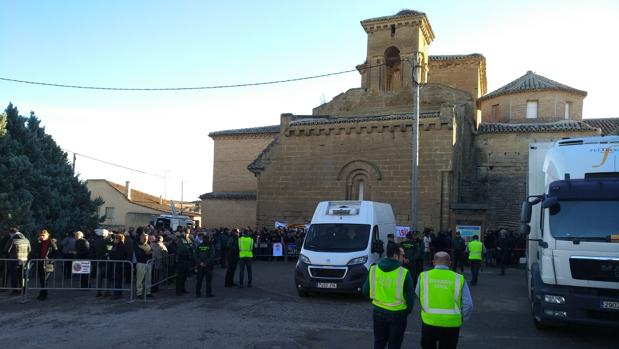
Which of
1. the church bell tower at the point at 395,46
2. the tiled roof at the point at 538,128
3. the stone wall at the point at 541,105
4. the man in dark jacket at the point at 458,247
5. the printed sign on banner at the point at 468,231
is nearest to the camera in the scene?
the man in dark jacket at the point at 458,247

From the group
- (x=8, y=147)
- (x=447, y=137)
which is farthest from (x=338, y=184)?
(x=8, y=147)

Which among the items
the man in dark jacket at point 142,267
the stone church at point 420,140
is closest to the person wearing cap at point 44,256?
the man in dark jacket at point 142,267

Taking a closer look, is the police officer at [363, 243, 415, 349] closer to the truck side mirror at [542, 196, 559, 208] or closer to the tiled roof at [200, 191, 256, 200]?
the truck side mirror at [542, 196, 559, 208]

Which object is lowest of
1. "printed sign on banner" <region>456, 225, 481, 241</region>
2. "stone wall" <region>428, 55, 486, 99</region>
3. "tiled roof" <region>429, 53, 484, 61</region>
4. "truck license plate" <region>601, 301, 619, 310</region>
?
"truck license plate" <region>601, 301, 619, 310</region>

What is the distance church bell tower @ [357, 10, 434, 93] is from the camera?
3241 centimetres

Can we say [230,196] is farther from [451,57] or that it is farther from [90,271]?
[90,271]

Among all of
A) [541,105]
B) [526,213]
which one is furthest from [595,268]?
[541,105]

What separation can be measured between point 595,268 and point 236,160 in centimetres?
3740

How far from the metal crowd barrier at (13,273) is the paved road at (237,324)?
29 cm

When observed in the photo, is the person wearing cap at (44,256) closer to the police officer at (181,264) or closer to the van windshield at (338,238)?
the police officer at (181,264)

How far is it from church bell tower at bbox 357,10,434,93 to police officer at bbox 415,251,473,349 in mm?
26829

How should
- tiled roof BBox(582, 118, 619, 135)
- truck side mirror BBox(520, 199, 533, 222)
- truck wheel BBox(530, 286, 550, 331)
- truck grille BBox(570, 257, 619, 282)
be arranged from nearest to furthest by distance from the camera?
truck grille BBox(570, 257, 619, 282), truck wheel BBox(530, 286, 550, 331), truck side mirror BBox(520, 199, 533, 222), tiled roof BBox(582, 118, 619, 135)

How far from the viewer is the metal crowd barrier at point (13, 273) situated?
12.3 m

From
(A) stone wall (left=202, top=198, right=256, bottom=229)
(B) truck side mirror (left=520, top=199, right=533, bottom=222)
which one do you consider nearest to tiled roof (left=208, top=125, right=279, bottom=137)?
(A) stone wall (left=202, top=198, right=256, bottom=229)
